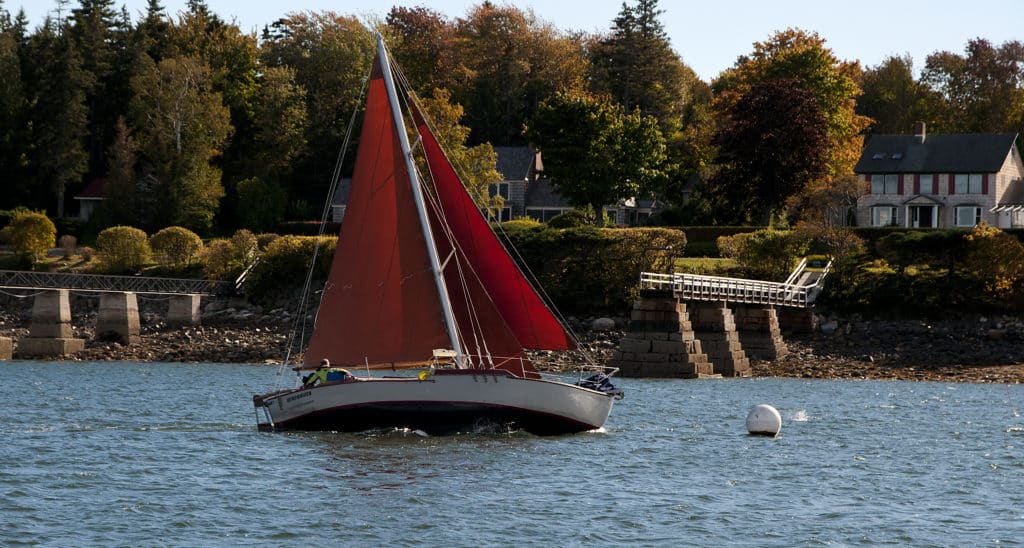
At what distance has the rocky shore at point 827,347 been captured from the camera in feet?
208

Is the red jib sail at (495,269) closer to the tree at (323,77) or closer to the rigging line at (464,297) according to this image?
the rigging line at (464,297)

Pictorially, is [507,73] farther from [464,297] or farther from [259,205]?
[464,297]

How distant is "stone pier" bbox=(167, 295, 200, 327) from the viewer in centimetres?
7800

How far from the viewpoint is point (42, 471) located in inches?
1204

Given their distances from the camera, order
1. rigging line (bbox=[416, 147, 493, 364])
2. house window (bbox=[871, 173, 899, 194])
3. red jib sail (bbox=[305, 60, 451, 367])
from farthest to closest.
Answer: house window (bbox=[871, 173, 899, 194]) < rigging line (bbox=[416, 147, 493, 364]) < red jib sail (bbox=[305, 60, 451, 367])

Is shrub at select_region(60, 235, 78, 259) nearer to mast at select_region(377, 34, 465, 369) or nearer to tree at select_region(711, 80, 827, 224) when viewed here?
tree at select_region(711, 80, 827, 224)

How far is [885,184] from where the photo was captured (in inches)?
3765

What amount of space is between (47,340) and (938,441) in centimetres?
4764

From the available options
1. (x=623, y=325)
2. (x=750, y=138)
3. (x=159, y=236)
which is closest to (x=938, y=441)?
(x=623, y=325)

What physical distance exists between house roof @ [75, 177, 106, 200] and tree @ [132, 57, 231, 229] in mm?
5585

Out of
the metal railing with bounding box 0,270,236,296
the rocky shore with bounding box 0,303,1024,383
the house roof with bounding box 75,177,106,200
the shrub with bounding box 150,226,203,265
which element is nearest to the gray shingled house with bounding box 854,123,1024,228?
the rocky shore with bounding box 0,303,1024,383

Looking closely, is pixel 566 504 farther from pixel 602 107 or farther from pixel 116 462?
pixel 602 107

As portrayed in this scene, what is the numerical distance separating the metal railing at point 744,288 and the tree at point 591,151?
19958 millimetres

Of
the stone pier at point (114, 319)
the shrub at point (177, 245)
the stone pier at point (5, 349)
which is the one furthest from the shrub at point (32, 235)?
the stone pier at point (5, 349)
